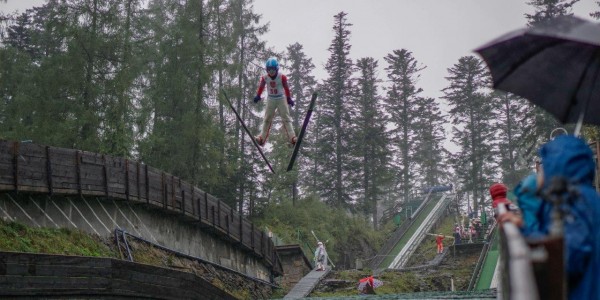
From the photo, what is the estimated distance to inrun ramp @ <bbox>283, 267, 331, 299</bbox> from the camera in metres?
27.0

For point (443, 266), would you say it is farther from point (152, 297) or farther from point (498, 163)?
point (498, 163)

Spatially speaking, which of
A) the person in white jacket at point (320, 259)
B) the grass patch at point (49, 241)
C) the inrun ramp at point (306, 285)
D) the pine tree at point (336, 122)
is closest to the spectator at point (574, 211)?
the grass patch at point (49, 241)

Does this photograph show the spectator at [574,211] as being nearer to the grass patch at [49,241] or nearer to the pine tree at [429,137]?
the grass patch at [49,241]

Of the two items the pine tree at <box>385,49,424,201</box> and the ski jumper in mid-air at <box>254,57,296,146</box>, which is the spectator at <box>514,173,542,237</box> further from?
the pine tree at <box>385,49,424,201</box>

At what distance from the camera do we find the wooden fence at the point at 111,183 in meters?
16.9

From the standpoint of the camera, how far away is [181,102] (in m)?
38.7

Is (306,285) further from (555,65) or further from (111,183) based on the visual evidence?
(555,65)

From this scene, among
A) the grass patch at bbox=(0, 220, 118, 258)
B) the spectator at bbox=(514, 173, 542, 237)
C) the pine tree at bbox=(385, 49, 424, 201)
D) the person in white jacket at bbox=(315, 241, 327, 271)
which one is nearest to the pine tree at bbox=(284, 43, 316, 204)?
the pine tree at bbox=(385, 49, 424, 201)

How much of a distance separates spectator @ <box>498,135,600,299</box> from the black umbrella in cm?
99

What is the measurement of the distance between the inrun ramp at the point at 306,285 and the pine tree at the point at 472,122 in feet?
124

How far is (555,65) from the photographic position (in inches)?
221

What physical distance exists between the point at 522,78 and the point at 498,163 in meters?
62.8

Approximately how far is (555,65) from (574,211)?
194 centimetres

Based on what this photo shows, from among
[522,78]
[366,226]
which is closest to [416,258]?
[366,226]
